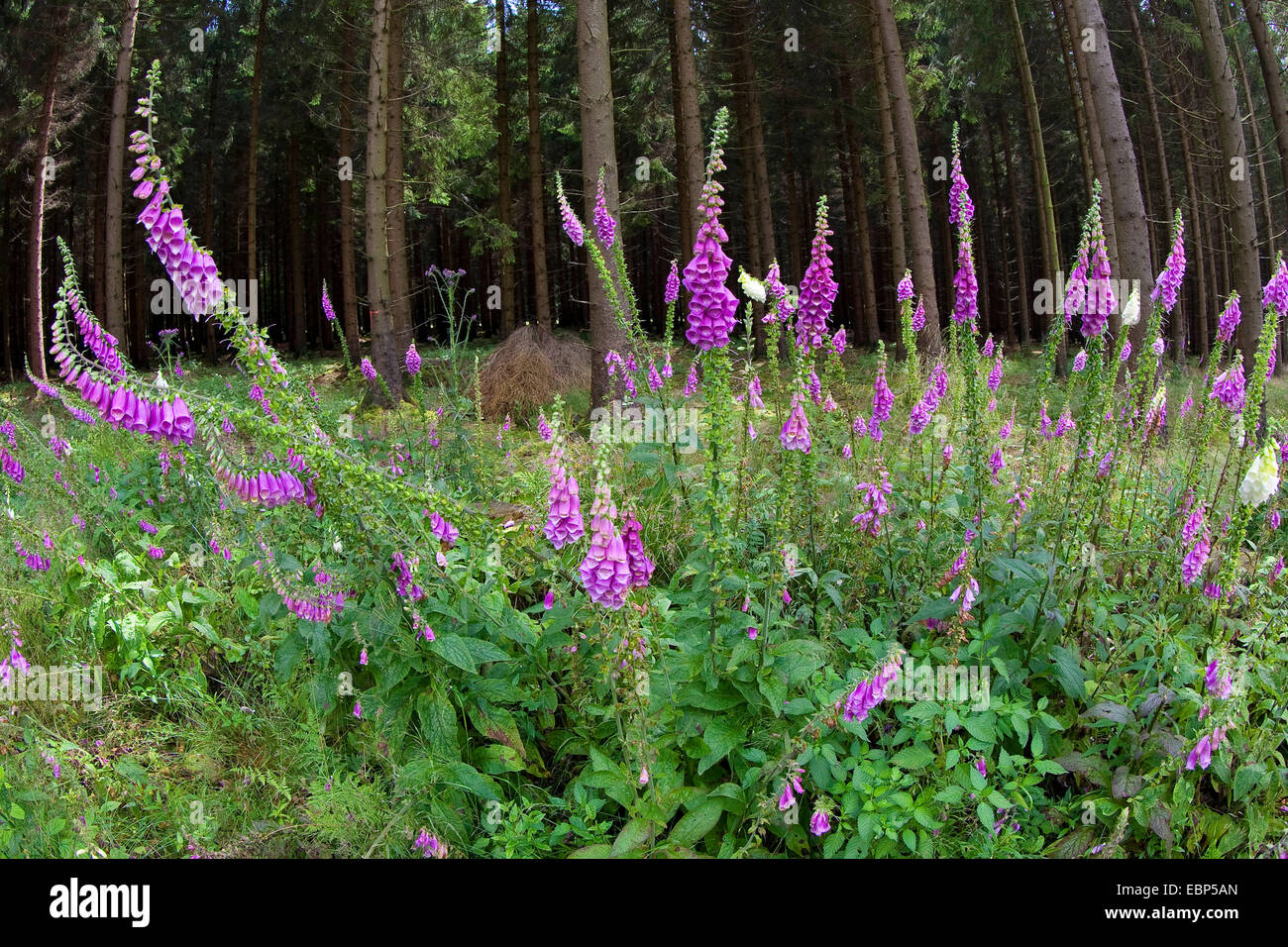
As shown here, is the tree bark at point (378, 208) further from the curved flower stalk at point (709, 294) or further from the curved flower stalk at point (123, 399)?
the curved flower stalk at point (709, 294)

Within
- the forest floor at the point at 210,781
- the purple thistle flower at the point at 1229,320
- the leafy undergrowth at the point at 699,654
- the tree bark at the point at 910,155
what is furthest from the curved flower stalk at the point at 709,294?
the tree bark at the point at 910,155

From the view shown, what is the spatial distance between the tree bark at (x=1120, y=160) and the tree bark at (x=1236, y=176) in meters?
1.42

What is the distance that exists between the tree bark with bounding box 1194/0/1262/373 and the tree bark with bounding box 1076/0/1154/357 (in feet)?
4.67

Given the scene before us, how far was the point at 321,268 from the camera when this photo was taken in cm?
2805

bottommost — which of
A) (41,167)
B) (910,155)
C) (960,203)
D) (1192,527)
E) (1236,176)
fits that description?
(1192,527)

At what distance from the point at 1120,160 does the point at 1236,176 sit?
1.90 m

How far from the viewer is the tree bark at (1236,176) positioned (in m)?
8.89

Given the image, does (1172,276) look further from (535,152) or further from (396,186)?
(535,152)

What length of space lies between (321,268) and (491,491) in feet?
88.4

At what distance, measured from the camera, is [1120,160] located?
8.27 m

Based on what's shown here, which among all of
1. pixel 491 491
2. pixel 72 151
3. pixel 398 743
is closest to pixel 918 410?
pixel 491 491

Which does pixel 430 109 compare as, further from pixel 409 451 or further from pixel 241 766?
pixel 241 766

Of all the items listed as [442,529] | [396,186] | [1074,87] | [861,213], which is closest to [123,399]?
[442,529]

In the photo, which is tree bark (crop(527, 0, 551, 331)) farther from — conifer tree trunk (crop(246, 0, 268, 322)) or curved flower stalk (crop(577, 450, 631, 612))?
curved flower stalk (crop(577, 450, 631, 612))
